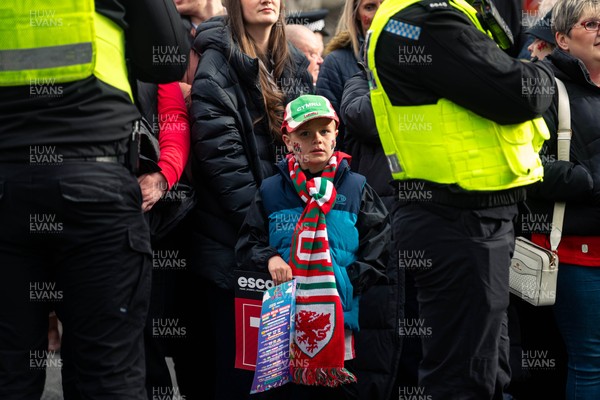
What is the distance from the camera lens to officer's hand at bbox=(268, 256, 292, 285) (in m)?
4.02

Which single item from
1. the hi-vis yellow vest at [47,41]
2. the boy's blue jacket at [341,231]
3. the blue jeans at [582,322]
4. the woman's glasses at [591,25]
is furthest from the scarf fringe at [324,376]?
the woman's glasses at [591,25]

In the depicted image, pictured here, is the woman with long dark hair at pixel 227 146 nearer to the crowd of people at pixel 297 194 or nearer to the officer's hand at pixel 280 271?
the crowd of people at pixel 297 194

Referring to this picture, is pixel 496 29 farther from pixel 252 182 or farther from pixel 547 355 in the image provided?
pixel 547 355

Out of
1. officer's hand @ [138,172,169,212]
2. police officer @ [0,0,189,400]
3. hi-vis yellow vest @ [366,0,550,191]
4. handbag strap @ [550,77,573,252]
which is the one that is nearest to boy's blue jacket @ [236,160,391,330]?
officer's hand @ [138,172,169,212]

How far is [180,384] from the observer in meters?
4.90

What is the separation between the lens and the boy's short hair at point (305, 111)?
4.19 metres

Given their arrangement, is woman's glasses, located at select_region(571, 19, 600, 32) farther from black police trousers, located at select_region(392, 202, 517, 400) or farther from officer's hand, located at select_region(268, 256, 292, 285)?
officer's hand, located at select_region(268, 256, 292, 285)

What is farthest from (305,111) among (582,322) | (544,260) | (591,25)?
(582,322)

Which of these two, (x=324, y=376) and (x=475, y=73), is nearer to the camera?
(x=475, y=73)

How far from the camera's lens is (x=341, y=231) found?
4.14 meters

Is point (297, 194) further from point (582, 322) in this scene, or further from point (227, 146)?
point (582, 322)

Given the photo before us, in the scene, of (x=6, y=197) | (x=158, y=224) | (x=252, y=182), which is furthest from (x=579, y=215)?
(x=6, y=197)

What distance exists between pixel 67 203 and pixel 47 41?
0.52 m

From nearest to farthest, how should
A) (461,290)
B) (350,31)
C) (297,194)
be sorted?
1. (461,290)
2. (297,194)
3. (350,31)
